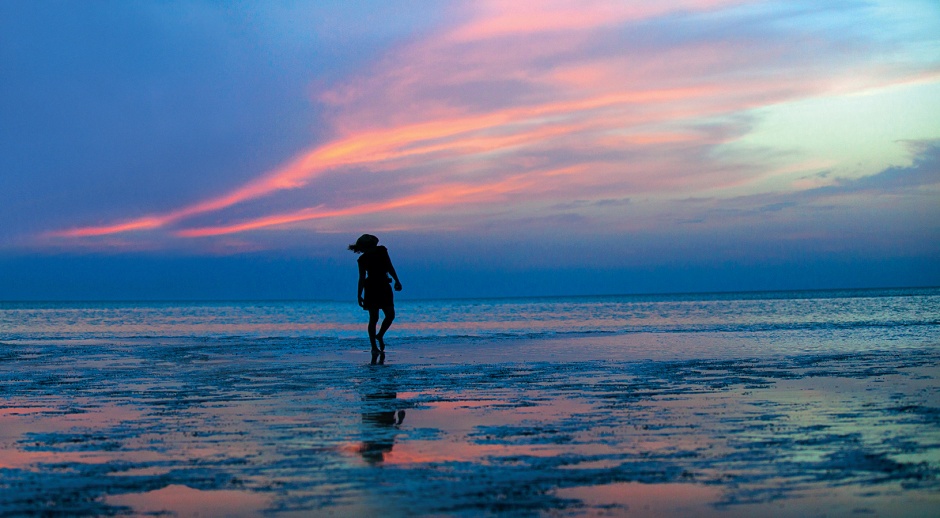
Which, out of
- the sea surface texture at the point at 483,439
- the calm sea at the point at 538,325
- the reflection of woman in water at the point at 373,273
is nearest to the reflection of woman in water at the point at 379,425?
the sea surface texture at the point at 483,439

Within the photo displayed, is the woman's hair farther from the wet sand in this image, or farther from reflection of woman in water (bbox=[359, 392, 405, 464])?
reflection of woman in water (bbox=[359, 392, 405, 464])

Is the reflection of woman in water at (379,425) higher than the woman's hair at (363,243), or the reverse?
the woman's hair at (363,243)

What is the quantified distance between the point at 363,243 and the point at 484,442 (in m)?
10.6

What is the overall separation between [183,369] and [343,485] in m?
9.27

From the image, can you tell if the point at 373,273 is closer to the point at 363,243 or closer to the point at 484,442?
the point at 363,243

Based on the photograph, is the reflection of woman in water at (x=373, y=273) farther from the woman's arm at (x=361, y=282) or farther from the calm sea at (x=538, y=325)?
the calm sea at (x=538, y=325)

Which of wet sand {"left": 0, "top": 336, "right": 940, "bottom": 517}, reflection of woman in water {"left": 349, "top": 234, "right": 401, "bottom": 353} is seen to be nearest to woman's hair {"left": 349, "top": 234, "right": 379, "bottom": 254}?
reflection of woman in water {"left": 349, "top": 234, "right": 401, "bottom": 353}

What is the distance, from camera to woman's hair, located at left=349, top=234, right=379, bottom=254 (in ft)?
53.0

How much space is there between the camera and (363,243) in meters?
16.2

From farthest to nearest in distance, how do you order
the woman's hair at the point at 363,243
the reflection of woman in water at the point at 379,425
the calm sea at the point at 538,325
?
1. the calm sea at the point at 538,325
2. the woman's hair at the point at 363,243
3. the reflection of woman in water at the point at 379,425

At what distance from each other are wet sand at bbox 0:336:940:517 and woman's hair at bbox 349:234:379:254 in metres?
4.61

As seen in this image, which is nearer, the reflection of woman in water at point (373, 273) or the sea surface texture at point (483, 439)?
the sea surface texture at point (483, 439)

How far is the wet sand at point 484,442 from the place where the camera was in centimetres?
416

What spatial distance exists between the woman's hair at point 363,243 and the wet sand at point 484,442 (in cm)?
461
